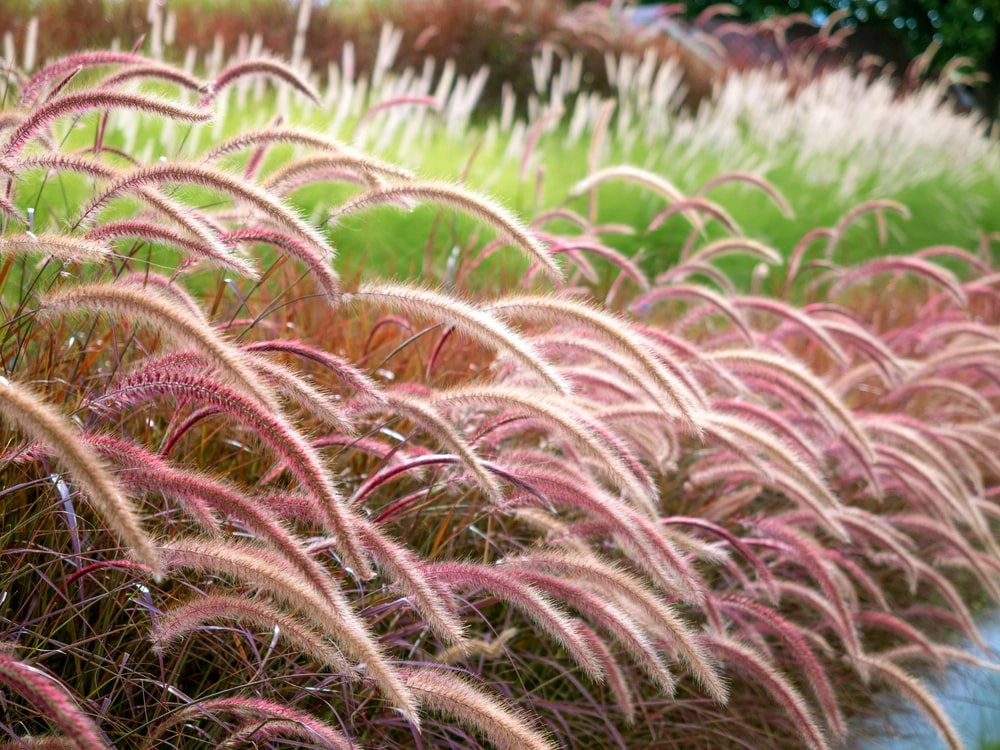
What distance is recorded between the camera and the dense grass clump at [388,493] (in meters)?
1.24

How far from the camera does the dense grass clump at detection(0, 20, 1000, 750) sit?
124 cm

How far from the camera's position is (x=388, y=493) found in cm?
207

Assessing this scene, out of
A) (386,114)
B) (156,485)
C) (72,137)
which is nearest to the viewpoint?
(156,485)

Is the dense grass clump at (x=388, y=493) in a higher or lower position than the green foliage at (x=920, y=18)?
lower

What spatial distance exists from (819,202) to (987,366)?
3779 mm

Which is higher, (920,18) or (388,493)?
(920,18)

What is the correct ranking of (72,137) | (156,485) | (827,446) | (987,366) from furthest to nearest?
(72,137) < (987,366) < (827,446) < (156,485)

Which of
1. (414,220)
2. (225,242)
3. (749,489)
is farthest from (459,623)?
(414,220)

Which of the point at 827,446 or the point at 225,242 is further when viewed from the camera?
the point at 827,446

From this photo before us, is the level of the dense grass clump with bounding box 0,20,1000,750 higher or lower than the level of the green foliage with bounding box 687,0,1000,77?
lower

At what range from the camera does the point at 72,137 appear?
409 cm

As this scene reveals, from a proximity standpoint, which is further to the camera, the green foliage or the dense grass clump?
the green foliage

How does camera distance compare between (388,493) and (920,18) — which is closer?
(388,493)

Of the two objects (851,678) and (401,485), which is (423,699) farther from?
(851,678)
